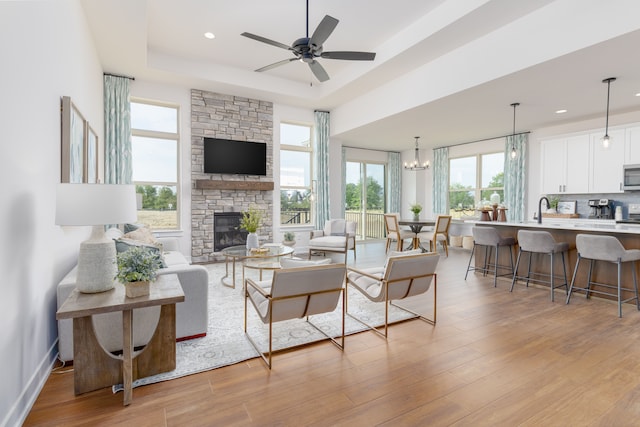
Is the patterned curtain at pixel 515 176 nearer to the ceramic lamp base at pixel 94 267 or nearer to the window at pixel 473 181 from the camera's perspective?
the window at pixel 473 181

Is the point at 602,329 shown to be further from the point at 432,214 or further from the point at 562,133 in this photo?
the point at 432,214

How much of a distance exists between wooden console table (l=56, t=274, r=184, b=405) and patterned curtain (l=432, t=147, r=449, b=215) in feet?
27.2

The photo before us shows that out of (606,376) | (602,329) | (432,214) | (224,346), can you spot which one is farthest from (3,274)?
(432,214)

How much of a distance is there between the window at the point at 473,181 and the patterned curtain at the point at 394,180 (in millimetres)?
1502

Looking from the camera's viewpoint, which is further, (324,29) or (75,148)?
(324,29)

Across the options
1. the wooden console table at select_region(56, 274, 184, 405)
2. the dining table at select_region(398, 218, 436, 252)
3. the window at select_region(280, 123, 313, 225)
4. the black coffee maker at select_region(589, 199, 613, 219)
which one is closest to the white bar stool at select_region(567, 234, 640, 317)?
the black coffee maker at select_region(589, 199, 613, 219)

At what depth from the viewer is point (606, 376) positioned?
226 centimetres

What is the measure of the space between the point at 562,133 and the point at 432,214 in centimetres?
380

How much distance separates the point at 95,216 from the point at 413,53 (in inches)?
177

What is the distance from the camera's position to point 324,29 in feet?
10.4

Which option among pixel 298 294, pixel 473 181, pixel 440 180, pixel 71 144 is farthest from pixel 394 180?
pixel 71 144

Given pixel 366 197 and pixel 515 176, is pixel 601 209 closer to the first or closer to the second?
pixel 515 176

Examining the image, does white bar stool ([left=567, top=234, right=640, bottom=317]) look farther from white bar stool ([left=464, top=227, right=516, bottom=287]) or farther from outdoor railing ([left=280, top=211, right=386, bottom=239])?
outdoor railing ([left=280, top=211, right=386, bottom=239])

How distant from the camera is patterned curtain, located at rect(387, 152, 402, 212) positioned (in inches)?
390
